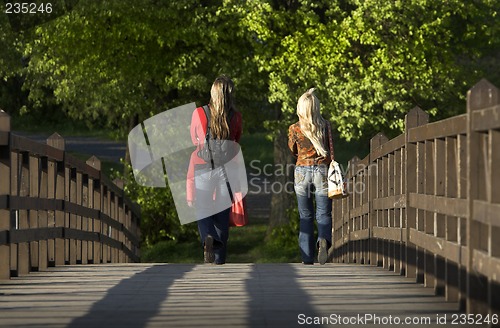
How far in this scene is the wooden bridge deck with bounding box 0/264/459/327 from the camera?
737 cm

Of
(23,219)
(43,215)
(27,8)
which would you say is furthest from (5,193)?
(27,8)

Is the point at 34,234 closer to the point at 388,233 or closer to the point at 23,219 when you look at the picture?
the point at 23,219

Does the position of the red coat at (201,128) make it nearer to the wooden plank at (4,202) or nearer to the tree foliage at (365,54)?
the wooden plank at (4,202)

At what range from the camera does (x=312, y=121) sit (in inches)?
496

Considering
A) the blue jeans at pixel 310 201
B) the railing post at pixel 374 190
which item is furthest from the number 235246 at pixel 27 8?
the blue jeans at pixel 310 201

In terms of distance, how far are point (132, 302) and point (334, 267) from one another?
14.9 feet

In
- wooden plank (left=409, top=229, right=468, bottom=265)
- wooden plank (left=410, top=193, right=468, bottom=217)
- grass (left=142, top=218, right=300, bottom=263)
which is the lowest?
grass (left=142, top=218, right=300, bottom=263)

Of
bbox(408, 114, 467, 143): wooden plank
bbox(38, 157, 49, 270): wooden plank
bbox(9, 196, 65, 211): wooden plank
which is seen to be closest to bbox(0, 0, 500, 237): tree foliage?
bbox(9, 196, 65, 211): wooden plank

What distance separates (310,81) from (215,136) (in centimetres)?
1250

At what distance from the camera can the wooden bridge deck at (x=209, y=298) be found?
737 cm

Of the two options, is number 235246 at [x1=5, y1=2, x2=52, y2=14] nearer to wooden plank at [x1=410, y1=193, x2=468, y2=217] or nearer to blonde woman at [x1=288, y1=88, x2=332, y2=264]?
blonde woman at [x1=288, y1=88, x2=332, y2=264]

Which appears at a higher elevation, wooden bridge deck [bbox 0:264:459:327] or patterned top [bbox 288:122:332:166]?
patterned top [bbox 288:122:332:166]

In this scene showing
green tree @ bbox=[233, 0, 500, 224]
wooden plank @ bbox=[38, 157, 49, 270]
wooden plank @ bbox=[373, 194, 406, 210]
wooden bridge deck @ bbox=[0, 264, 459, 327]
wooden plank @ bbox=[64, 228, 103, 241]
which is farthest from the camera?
green tree @ bbox=[233, 0, 500, 224]

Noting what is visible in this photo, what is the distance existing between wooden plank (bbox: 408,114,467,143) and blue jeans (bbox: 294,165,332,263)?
2.70m
